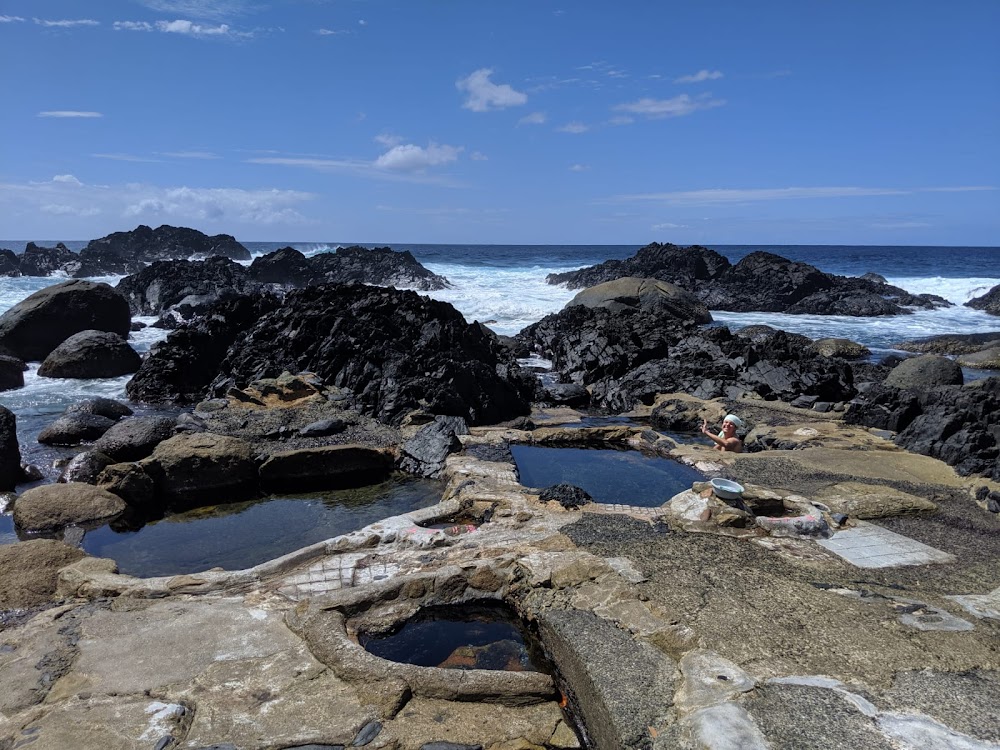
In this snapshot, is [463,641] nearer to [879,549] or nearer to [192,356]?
[879,549]

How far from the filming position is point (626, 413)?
19.6m

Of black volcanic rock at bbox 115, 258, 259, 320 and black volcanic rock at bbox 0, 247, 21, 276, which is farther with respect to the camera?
black volcanic rock at bbox 0, 247, 21, 276

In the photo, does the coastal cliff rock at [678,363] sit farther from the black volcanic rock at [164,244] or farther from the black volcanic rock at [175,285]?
the black volcanic rock at [164,244]

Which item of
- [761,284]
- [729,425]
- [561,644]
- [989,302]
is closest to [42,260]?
[761,284]

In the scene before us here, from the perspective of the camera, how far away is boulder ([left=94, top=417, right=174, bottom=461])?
14148 millimetres

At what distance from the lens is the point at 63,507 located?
1127 centimetres

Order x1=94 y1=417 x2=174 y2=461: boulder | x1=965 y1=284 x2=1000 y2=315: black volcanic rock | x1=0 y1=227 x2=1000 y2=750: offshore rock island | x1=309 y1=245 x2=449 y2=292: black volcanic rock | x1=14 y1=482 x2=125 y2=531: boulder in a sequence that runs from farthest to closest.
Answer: x1=309 y1=245 x2=449 y2=292: black volcanic rock → x1=965 y1=284 x2=1000 y2=315: black volcanic rock → x1=94 y1=417 x2=174 y2=461: boulder → x1=14 y1=482 x2=125 y2=531: boulder → x1=0 y1=227 x2=1000 y2=750: offshore rock island

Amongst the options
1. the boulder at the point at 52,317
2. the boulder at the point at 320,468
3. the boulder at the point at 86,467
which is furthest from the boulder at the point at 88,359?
the boulder at the point at 320,468

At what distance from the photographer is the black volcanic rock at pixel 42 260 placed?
208 ft

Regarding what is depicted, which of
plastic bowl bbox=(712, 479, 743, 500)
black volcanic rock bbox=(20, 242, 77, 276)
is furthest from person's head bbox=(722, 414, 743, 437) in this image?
black volcanic rock bbox=(20, 242, 77, 276)

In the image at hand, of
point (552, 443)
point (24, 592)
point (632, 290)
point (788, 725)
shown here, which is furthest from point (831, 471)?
point (632, 290)

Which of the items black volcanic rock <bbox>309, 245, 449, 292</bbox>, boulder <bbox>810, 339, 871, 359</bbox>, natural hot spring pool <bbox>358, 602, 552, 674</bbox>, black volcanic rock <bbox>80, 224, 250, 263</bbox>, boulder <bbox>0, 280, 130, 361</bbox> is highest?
black volcanic rock <bbox>80, 224, 250, 263</bbox>

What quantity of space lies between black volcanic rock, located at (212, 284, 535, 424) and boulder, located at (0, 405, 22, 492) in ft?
25.1

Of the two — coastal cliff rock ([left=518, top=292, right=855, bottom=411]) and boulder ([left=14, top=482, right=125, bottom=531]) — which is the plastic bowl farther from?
coastal cliff rock ([left=518, top=292, right=855, bottom=411])
